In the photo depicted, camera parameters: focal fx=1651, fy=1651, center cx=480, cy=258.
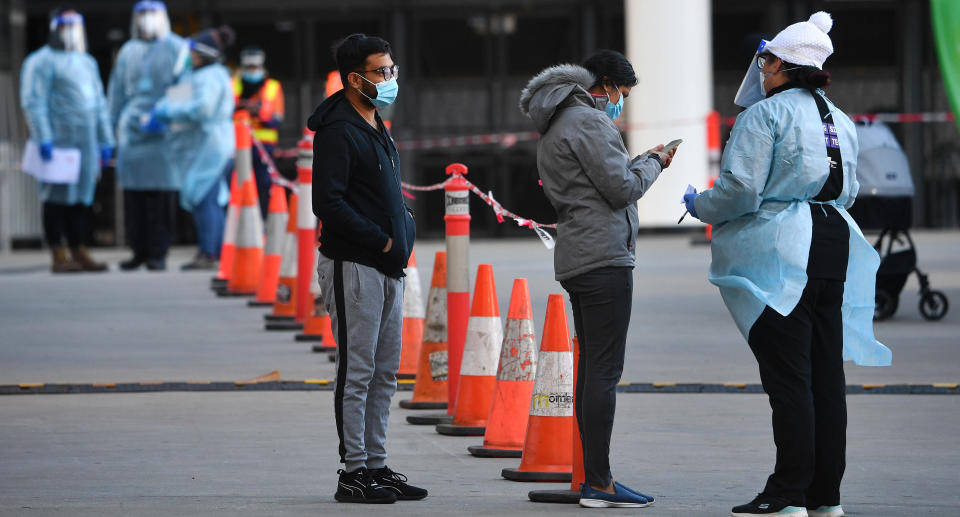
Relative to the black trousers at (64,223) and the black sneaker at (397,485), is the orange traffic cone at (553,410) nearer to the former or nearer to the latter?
the black sneaker at (397,485)

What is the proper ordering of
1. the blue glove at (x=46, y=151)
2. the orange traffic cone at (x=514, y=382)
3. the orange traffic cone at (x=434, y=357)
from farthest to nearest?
the blue glove at (x=46, y=151) < the orange traffic cone at (x=434, y=357) < the orange traffic cone at (x=514, y=382)

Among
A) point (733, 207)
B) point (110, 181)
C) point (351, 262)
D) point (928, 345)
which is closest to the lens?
point (733, 207)

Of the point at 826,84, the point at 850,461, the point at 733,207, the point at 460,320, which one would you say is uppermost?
the point at 826,84

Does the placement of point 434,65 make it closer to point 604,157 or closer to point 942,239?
point 942,239

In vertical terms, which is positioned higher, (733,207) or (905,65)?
(905,65)

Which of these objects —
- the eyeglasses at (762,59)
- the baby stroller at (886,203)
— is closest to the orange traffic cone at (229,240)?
the baby stroller at (886,203)

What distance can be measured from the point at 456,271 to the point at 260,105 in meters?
12.4

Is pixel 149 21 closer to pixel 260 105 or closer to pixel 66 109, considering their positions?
pixel 66 109

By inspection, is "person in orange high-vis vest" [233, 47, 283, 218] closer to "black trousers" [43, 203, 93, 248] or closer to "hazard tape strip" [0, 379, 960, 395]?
"black trousers" [43, 203, 93, 248]

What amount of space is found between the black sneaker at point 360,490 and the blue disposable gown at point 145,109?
1263 centimetres

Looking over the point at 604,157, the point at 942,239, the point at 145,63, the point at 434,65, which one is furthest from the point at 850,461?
the point at 434,65

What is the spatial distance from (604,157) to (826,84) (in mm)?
812

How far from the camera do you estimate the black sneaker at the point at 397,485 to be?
20.1 feet

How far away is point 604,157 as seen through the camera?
585 centimetres
